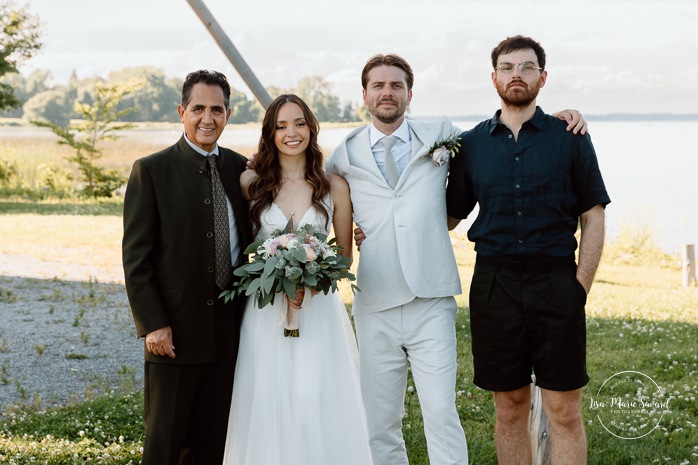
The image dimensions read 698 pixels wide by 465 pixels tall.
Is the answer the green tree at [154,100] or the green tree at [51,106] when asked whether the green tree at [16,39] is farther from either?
the green tree at [51,106]

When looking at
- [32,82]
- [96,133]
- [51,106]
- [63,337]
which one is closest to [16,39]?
[96,133]

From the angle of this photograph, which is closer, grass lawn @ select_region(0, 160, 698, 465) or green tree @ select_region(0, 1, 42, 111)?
grass lawn @ select_region(0, 160, 698, 465)

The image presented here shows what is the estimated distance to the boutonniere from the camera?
15.3 feet

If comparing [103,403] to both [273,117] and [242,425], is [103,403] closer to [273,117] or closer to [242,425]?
[242,425]

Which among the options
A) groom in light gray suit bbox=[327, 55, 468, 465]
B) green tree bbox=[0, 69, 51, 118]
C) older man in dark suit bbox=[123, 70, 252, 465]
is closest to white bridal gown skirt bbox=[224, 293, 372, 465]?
older man in dark suit bbox=[123, 70, 252, 465]

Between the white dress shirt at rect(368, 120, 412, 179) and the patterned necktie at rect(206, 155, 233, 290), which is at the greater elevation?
the white dress shirt at rect(368, 120, 412, 179)

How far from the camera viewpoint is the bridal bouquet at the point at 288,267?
430 cm

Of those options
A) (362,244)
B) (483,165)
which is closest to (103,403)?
(362,244)

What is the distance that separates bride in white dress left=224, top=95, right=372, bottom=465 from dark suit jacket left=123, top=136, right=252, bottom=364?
35 centimetres

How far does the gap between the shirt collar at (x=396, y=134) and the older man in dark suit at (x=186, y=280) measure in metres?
0.97

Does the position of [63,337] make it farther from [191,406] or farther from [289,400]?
[289,400]

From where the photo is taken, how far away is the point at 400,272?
187 inches

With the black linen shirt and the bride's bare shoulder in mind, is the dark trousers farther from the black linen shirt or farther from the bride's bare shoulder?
the black linen shirt

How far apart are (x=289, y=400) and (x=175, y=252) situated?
1.11 meters
